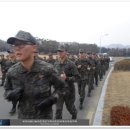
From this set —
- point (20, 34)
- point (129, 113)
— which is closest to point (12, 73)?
point (20, 34)

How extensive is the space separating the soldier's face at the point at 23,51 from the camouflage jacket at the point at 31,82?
201 millimetres

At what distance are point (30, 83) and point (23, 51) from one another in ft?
1.33

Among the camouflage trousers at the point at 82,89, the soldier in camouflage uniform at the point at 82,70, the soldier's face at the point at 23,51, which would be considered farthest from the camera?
the soldier in camouflage uniform at the point at 82,70

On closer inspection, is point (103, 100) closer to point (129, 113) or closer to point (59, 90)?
point (129, 113)

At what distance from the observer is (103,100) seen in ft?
45.6

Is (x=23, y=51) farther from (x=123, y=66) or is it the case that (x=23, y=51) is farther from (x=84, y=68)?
(x=123, y=66)

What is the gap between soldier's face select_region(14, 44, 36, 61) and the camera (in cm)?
447

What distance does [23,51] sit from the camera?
4.47 metres

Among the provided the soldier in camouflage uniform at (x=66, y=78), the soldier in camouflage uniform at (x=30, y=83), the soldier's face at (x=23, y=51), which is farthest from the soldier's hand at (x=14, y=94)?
the soldier in camouflage uniform at (x=66, y=78)

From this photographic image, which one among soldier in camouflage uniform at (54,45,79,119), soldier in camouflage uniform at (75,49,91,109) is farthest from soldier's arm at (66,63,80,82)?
soldier in camouflage uniform at (75,49,91,109)

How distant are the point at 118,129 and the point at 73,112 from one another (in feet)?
13.8

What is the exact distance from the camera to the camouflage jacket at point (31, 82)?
15.2 feet

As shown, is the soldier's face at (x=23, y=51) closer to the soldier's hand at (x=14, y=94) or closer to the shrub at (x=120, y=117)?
the soldier's hand at (x=14, y=94)

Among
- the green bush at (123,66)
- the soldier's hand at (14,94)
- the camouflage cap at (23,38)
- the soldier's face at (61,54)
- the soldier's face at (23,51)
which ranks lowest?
the green bush at (123,66)
